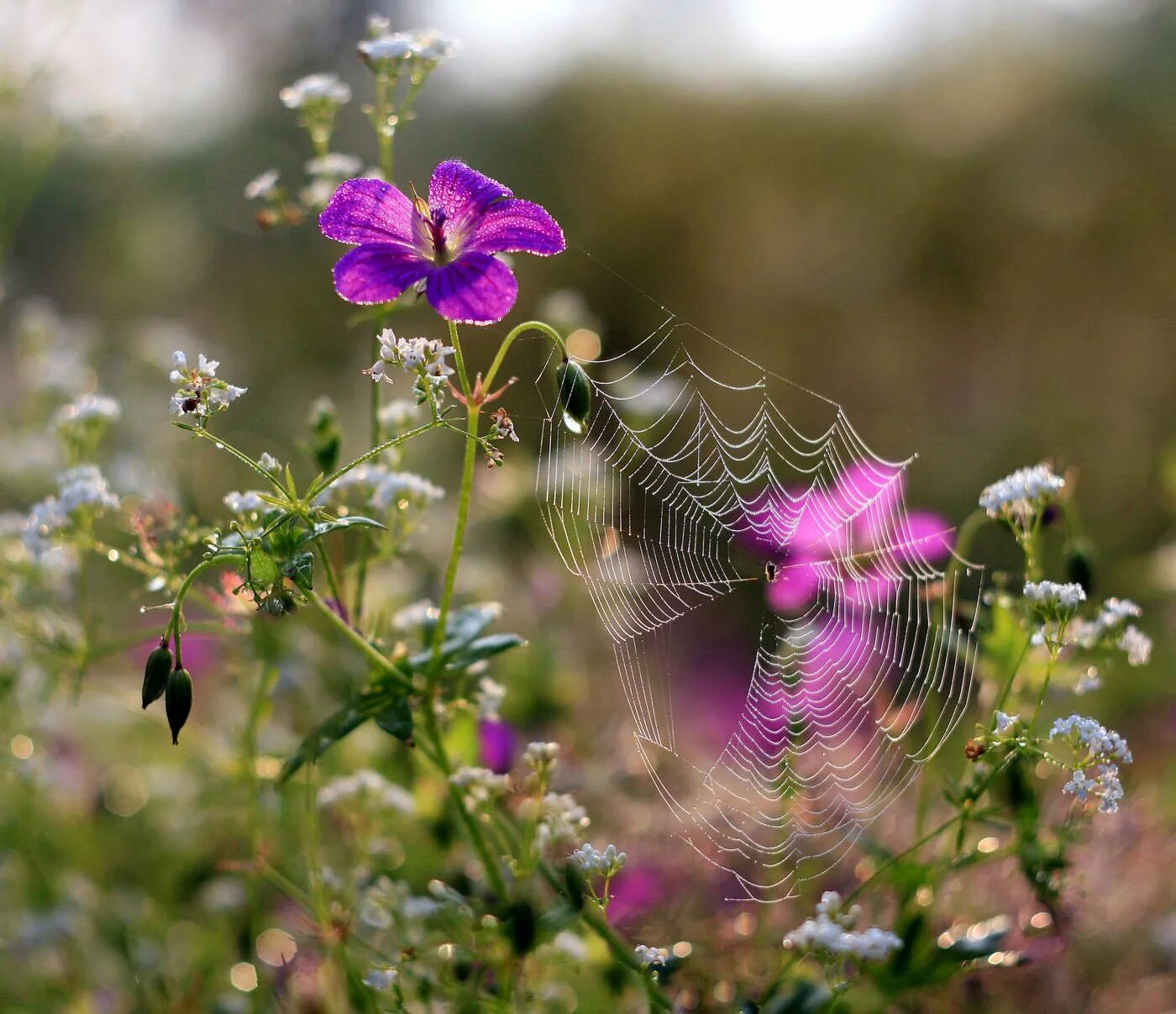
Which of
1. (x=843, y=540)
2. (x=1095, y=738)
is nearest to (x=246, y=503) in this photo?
(x=1095, y=738)

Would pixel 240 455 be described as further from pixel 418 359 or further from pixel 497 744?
pixel 497 744

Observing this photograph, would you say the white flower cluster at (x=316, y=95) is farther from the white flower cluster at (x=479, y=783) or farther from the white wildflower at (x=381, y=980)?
the white wildflower at (x=381, y=980)

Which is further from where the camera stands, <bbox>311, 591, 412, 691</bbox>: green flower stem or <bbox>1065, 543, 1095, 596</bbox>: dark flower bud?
<bbox>1065, 543, 1095, 596</bbox>: dark flower bud

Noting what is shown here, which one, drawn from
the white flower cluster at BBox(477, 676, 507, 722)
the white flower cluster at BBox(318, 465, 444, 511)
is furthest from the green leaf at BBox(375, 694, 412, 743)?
the white flower cluster at BBox(318, 465, 444, 511)

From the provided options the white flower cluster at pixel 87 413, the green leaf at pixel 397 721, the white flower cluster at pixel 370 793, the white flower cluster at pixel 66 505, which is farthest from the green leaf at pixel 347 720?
the white flower cluster at pixel 87 413

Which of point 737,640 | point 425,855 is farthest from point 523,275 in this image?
point 425,855

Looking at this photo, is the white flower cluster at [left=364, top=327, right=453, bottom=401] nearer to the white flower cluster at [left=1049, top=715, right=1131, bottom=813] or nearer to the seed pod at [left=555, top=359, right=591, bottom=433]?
the seed pod at [left=555, top=359, right=591, bottom=433]
